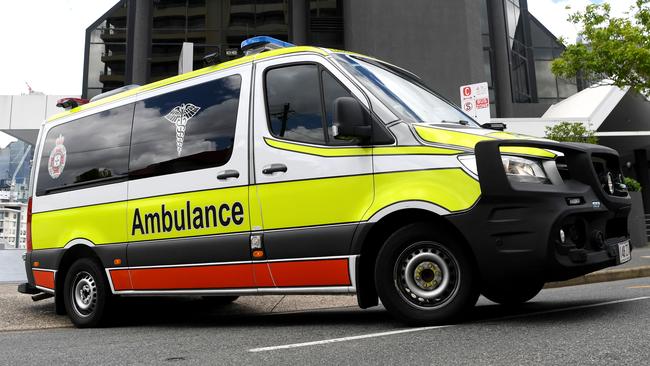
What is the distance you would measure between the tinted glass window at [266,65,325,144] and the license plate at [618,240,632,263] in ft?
7.88

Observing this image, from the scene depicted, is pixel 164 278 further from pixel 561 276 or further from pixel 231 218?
pixel 561 276

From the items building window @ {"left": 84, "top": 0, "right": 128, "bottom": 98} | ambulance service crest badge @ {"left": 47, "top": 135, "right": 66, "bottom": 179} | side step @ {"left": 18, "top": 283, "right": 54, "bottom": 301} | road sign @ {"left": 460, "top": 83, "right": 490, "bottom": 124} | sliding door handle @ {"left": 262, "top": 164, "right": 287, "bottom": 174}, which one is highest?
building window @ {"left": 84, "top": 0, "right": 128, "bottom": 98}

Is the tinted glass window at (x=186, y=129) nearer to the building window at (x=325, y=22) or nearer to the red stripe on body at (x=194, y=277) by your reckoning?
the red stripe on body at (x=194, y=277)

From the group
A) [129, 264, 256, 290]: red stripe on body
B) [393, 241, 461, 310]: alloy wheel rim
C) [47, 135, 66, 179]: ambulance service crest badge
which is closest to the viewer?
[393, 241, 461, 310]: alloy wheel rim

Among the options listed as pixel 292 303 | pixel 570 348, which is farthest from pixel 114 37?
pixel 570 348

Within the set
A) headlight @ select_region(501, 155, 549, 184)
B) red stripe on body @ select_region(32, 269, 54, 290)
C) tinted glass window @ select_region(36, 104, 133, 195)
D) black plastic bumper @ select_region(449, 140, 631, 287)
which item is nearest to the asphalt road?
black plastic bumper @ select_region(449, 140, 631, 287)

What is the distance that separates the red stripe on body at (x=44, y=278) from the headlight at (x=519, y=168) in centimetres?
501

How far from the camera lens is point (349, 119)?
14.3 ft

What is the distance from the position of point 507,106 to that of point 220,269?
90.0 ft

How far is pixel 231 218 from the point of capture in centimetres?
515

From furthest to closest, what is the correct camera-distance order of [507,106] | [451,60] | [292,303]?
[507,106] → [451,60] → [292,303]

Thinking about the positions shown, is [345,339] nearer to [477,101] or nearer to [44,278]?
[44,278]

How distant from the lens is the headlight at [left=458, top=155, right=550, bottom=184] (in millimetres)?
4082

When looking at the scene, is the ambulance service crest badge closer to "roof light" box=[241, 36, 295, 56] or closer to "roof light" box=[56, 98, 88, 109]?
"roof light" box=[56, 98, 88, 109]
